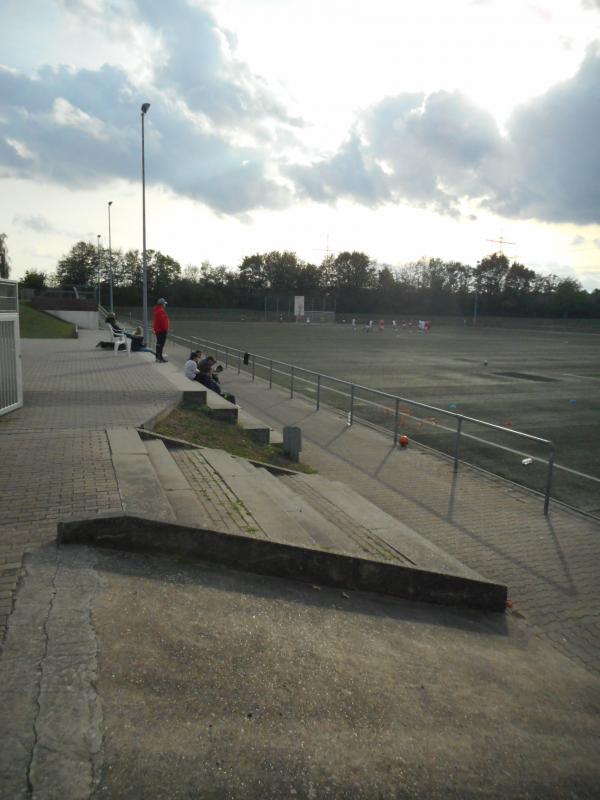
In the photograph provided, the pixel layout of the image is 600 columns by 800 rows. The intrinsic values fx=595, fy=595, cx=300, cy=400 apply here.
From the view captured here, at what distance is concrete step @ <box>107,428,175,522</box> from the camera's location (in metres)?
5.05

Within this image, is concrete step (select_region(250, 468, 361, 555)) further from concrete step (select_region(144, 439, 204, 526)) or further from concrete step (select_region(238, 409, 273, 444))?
concrete step (select_region(238, 409, 273, 444))

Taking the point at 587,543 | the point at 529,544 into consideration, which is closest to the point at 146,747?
the point at 529,544

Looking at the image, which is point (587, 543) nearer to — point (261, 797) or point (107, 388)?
point (261, 797)

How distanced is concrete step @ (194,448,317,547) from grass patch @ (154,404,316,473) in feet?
3.64

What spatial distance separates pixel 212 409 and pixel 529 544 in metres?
6.32

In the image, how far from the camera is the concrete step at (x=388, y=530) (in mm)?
5457

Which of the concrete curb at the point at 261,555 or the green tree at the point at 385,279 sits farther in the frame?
the green tree at the point at 385,279

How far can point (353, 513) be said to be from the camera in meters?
6.99

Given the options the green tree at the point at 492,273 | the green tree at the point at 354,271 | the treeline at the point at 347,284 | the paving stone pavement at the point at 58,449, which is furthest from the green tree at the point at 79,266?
the paving stone pavement at the point at 58,449

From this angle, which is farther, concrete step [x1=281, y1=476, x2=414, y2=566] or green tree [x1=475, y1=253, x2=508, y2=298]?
green tree [x1=475, y1=253, x2=508, y2=298]

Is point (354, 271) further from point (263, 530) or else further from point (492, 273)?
point (263, 530)

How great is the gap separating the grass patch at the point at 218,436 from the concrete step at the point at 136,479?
127 centimetres

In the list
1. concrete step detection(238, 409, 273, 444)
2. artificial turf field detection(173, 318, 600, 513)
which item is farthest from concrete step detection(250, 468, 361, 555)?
artificial turf field detection(173, 318, 600, 513)

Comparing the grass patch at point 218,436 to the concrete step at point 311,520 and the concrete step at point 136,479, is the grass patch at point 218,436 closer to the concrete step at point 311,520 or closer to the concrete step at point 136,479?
the concrete step at point 136,479
